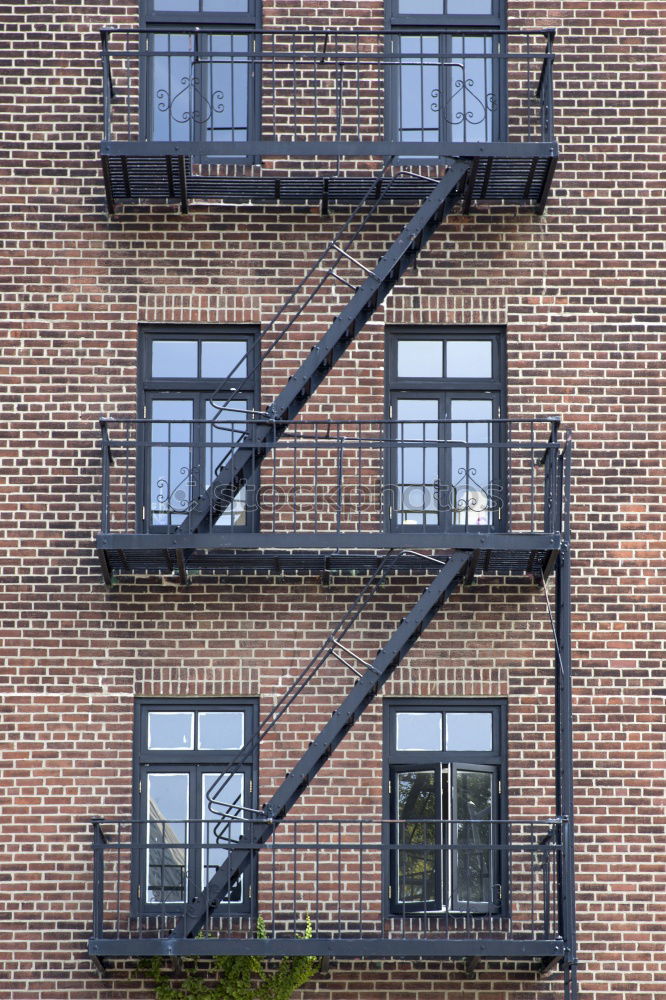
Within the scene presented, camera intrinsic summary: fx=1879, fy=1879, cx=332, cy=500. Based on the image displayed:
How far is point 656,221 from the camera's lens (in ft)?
55.7

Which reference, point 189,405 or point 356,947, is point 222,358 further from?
point 356,947

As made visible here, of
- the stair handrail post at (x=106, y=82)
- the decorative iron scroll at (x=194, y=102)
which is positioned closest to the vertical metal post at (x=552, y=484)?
the decorative iron scroll at (x=194, y=102)

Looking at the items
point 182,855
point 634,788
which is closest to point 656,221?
point 634,788

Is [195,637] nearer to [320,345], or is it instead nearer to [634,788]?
[320,345]

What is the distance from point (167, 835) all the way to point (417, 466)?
3.91 m

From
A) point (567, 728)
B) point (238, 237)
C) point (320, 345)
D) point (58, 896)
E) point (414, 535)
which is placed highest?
point (238, 237)

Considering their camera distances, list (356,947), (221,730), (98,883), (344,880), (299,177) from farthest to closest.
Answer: (299,177) → (221,730) → (344,880) → (98,883) → (356,947)

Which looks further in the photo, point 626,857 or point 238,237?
point 238,237

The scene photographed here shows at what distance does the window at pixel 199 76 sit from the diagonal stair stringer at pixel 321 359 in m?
2.10

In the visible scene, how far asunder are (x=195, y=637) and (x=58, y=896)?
2453mm

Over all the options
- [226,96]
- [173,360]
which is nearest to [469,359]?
[173,360]

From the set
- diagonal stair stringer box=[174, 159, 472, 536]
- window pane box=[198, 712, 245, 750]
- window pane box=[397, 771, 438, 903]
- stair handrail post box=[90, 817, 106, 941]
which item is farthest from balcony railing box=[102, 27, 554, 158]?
stair handrail post box=[90, 817, 106, 941]

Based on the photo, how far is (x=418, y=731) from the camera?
16.2 metres

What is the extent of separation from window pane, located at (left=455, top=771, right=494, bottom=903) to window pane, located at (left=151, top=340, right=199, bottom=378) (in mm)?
4325
